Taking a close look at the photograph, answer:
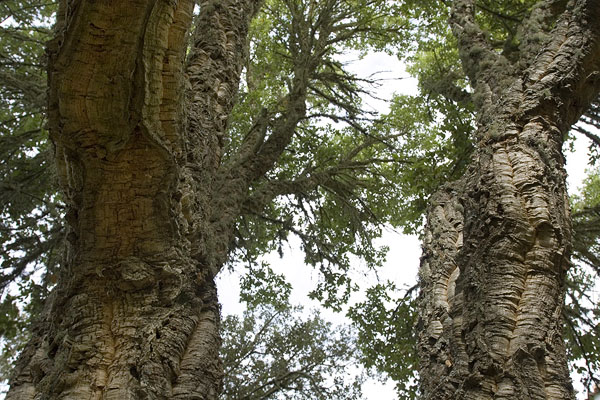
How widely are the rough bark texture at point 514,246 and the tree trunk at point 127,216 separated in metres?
1.44

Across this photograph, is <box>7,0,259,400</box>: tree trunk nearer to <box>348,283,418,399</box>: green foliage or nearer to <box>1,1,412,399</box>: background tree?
<box>1,1,412,399</box>: background tree

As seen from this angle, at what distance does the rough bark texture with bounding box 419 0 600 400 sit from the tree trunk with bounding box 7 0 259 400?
1.44 metres

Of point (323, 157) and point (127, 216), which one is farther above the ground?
point (323, 157)

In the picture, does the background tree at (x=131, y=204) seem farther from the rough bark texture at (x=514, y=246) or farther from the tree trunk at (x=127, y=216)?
the rough bark texture at (x=514, y=246)

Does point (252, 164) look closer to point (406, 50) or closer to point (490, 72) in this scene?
point (490, 72)

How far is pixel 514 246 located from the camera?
2.91m

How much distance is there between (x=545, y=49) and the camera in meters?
3.88

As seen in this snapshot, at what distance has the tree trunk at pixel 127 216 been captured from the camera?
2174 mm

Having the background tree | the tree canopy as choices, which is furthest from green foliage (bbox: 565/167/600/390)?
the background tree

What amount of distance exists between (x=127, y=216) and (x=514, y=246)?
2.04 meters

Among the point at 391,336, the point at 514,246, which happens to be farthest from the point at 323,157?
the point at 514,246

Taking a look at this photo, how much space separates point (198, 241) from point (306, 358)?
414 inches

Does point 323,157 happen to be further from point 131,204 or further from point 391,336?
point 131,204

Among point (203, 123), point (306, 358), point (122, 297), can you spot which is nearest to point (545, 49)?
point (203, 123)
